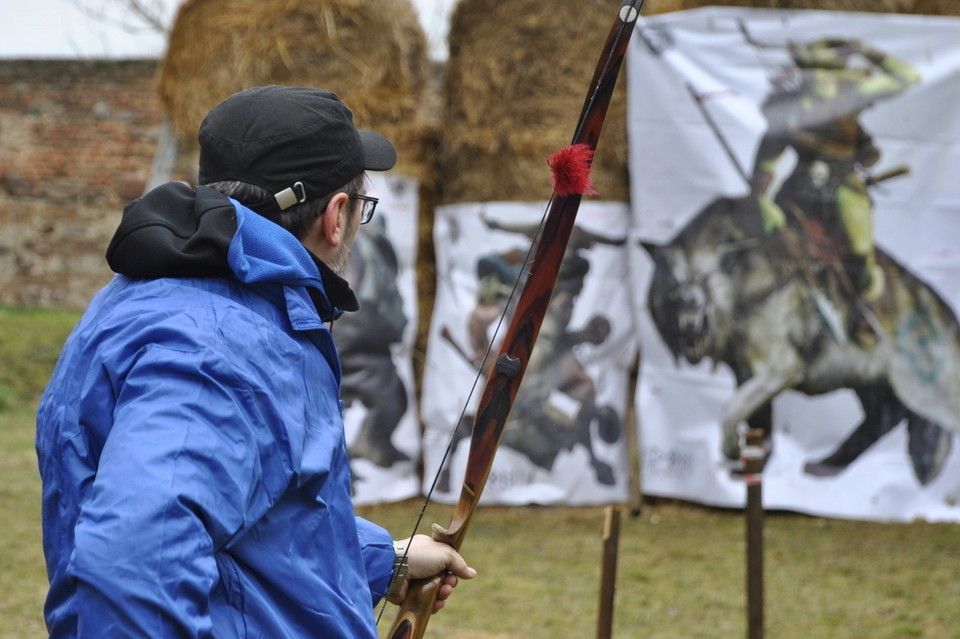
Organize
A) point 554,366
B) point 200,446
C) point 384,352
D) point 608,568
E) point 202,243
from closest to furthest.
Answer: point 200,446
point 202,243
point 608,568
point 554,366
point 384,352

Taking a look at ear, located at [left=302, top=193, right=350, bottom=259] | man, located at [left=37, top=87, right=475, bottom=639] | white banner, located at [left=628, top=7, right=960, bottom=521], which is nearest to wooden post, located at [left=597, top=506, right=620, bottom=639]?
man, located at [left=37, top=87, right=475, bottom=639]

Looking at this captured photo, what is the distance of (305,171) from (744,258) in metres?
4.46

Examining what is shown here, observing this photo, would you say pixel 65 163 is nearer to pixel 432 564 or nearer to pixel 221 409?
pixel 432 564

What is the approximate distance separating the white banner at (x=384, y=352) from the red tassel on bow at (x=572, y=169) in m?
4.02

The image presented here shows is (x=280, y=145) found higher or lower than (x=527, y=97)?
higher

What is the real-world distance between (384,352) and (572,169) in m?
4.19

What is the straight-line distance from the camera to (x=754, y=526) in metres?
3.33

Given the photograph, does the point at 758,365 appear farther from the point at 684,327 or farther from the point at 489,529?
the point at 489,529

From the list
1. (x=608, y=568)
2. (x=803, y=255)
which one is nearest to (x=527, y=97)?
(x=803, y=255)

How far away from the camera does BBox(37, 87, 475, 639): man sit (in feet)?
3.59

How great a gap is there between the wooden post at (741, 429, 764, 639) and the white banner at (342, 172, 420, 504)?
9.58 ft

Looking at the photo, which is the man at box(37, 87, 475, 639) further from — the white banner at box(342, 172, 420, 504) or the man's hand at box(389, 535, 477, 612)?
the white banner at box(342, 172, 420, 504)

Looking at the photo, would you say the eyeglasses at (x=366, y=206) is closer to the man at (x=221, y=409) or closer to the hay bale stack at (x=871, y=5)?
the man at (x=221, y=409)

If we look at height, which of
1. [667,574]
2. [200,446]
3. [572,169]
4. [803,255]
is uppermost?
[200,446]
